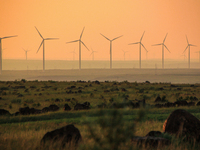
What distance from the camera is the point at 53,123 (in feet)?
79.0

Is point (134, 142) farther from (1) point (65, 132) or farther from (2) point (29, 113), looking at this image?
(2) point (29, 113)

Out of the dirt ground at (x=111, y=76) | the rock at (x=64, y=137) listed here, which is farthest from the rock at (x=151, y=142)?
the dirt ground at (x=111, y=76)

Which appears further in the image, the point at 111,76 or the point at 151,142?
the point at 111,76

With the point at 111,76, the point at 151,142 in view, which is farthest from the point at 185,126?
the point at 111,76

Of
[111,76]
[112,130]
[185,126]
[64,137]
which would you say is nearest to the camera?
[112,130]

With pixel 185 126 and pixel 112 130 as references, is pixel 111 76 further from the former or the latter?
pixel 112 130

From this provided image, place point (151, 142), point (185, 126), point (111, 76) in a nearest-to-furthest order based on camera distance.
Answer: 1. point (151, 142)
2. point (185, 126)
3. point (111, 76)

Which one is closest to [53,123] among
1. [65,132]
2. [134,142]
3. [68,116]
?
[68,116]

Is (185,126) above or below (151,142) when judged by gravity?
above

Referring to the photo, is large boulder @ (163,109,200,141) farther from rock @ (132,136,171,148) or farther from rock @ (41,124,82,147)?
rock @ (41,124,82,147)

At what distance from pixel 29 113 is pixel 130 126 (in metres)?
21.2

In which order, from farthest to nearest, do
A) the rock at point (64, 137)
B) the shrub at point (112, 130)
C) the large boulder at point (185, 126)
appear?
1. the large boulder at point (185, 126)
2. the rock at point (64, 137)
3. the shrub at point (112, 130)

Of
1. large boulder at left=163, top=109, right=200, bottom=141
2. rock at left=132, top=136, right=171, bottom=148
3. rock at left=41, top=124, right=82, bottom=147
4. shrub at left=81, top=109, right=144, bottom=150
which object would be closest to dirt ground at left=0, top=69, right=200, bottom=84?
large boulder at left=163, top=109, right=200, bottom=141

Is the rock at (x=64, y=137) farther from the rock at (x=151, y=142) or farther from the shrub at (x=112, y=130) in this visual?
the shrub at (x=112, y=130)
